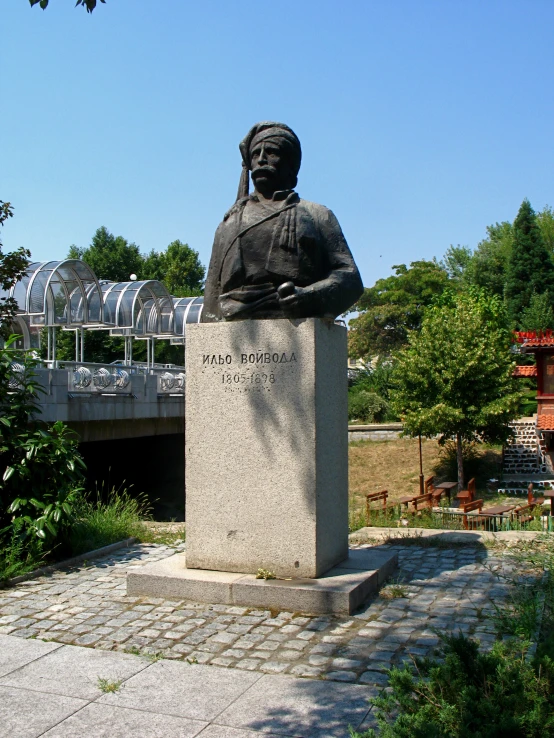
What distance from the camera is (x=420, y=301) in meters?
48.1

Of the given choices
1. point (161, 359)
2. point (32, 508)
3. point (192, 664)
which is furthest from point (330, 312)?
point (161, 359)

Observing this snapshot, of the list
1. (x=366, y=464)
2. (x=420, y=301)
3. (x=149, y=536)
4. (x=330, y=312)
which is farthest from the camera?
(x=420, y=301)

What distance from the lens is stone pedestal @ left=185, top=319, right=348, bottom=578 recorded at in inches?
233

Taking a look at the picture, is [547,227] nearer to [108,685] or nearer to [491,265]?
[491,265]

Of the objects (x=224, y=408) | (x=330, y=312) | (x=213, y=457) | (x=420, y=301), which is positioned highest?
(x=420, y=301)

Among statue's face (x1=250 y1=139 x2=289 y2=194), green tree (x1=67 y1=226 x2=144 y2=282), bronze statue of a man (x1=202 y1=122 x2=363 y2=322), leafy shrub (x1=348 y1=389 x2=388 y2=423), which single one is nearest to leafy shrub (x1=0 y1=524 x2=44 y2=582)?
bronze statue of a man (x1=202 y1=122 x2=363 y2=322)

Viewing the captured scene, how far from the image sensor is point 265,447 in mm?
6035

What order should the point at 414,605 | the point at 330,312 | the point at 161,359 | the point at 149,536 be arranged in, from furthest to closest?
the point at 161,359 → the point at 149,536 → the point at 330,312 → the point at 414,605

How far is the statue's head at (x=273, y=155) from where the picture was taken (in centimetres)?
649

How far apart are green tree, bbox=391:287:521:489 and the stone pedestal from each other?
63.2ft

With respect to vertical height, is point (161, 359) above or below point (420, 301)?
below

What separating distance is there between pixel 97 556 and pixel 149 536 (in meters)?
1.16

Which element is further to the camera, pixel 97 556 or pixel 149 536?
pixel 149 536

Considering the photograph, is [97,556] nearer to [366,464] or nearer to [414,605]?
[414,605]
